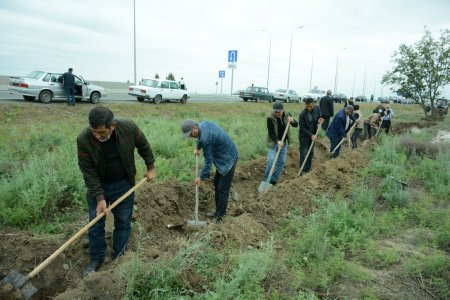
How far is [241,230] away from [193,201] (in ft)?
6.88

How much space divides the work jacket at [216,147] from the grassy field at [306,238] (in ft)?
3.83

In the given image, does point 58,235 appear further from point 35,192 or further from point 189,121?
point 189,121

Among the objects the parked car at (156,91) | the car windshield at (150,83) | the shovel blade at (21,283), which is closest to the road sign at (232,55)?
the parked car at (156,91)

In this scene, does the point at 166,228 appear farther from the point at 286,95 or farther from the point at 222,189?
the point at 286,95

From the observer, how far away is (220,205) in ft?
17.5

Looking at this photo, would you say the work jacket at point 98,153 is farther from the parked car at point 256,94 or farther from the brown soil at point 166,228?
the parked car at point 256,94

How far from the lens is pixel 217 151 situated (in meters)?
5.00

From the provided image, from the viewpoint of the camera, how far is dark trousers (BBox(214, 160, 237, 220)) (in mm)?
5160

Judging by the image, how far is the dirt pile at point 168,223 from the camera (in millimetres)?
3477

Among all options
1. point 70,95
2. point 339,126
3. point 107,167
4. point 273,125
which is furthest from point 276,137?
point 70,95

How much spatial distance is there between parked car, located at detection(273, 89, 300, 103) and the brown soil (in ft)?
70.5

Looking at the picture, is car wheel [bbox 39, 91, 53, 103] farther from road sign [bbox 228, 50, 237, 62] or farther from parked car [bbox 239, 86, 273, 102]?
parked car [bbox 239, 86, 273, 102]

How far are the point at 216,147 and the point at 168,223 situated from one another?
1.46 meters

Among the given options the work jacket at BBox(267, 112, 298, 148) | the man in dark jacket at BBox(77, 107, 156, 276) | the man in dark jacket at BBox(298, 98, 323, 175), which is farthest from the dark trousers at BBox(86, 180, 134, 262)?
the man in dark jacket at BBox(298, 98, 323, 175)
